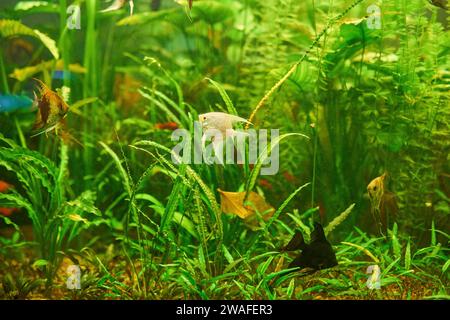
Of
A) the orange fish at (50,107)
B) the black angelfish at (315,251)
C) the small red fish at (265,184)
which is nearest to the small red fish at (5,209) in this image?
the orange fish at (50,107)

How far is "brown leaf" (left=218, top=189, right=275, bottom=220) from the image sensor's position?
2.24 m

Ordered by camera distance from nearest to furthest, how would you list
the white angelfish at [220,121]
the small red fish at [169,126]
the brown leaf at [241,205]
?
1. the white angelfish at [220,121]
2. the brown leaf at [241,205]
3. the small red fish at [169,126]

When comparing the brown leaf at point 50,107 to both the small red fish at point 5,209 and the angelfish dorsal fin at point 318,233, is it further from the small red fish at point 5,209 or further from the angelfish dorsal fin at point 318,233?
the angelfish dorsal fin at point 318,233

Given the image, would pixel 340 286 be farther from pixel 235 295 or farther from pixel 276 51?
pixel 276 51

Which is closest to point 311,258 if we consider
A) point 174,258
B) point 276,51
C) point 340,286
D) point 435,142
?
point 340,286

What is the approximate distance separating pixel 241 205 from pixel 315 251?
40 cm

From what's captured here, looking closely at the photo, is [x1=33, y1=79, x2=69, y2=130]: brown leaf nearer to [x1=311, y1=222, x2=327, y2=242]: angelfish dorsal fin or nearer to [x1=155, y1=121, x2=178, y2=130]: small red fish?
[x1=155, y1=121, x2=178, y2=130]: small red fish

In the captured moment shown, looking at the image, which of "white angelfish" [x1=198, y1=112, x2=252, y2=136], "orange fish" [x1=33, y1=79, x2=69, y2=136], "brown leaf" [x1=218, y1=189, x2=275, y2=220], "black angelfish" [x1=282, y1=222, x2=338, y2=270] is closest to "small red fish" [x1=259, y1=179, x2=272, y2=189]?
"brown leaf" [x1=218, y1=189, x2=275, y2=220]

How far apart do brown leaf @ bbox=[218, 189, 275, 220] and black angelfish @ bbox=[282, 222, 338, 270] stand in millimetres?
283

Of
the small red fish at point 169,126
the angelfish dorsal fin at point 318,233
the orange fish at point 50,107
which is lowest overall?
the angelfish dorsal fin at point 318,233

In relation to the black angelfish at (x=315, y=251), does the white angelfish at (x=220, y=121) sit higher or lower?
higher

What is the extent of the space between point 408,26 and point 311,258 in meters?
1.34

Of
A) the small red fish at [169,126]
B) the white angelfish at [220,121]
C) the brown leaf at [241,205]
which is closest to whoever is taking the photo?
the white angelfish at [220,121]

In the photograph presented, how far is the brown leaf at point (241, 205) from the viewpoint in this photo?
88.0 inches
